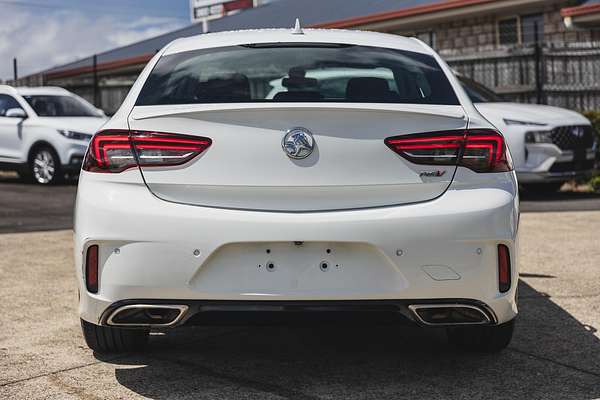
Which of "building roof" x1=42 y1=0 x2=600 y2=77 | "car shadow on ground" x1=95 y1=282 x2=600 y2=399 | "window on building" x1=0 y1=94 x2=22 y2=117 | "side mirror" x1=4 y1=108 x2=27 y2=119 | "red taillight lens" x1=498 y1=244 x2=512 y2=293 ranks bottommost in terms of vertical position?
"car shadow on ground" x1=95 y1=282 x2=600 y2=399

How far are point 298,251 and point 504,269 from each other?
84 centimetres

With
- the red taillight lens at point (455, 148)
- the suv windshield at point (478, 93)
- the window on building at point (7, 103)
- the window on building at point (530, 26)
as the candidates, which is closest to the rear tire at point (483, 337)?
the red taillight lens at point (455, 148)

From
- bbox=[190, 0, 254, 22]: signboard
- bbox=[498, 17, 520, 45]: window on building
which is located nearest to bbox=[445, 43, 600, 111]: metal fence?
bbox=[498, 17, 520, 45]: window on building

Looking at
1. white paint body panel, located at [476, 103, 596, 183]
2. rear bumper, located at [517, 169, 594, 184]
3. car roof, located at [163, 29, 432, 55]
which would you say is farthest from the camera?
rear bumper, located at [517, 169, 594, 184]

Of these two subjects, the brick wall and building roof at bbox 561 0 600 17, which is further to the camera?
the brick wall

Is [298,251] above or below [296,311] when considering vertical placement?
above

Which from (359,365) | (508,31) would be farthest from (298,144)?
(508,31)

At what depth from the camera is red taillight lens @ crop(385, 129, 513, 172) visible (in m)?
3.87

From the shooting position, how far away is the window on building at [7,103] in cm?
1656

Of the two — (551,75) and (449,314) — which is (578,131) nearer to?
(551,75)

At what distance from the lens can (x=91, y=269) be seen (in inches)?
156

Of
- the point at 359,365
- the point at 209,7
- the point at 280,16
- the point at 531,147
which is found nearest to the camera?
the point at 359,365

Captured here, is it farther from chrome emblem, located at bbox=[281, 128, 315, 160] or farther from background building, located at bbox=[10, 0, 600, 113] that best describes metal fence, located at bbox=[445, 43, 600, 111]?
chrome emblem, located at bbox=[281, 128, 315, 160]

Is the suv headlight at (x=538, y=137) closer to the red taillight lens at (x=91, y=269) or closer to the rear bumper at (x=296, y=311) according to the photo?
the rear bumper at (x=296, y=311)
